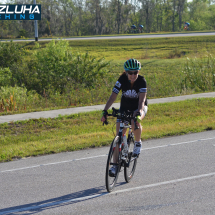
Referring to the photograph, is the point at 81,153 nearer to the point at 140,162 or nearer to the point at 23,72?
the point at 140,162

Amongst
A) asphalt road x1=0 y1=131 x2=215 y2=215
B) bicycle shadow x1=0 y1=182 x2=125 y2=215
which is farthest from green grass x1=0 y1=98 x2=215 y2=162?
→ bicycle shadow x1=0 y1=182 x2=125 y2=215

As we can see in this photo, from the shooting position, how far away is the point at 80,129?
10.7 m

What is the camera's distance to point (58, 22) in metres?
71.8

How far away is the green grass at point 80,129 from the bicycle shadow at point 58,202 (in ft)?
9.72

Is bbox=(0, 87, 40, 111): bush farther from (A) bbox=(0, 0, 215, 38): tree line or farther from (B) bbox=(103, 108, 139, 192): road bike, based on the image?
(A) bbox=(0, 0, 215, 38): tree line

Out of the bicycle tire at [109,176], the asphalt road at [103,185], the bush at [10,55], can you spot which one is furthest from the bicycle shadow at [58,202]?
the bush at [10,55]

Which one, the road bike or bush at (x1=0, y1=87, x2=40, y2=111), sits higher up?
the road bike

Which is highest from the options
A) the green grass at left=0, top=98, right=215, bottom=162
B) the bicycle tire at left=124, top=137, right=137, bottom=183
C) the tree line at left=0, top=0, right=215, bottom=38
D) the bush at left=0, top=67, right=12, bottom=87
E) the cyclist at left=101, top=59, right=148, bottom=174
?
the tree line at left=0, top=0, right=215, bottom=38

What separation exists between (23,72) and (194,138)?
52.2 ft

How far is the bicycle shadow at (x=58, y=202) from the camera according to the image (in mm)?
4902

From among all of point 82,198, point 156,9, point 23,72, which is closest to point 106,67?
point 23,72

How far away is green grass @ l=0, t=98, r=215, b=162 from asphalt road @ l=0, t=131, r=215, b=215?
59cm

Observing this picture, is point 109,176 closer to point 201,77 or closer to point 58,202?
point 58,202

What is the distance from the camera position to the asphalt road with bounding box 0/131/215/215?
16.2ft
